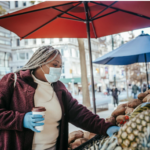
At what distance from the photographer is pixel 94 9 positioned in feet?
10.3

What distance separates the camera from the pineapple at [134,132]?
3.24ft

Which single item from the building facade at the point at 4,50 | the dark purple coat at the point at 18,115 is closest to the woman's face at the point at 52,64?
the dark purple coat at the point at 18,115

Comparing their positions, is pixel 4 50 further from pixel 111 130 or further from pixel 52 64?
pixel 111 130

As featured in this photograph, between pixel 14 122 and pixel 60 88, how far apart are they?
696 mm

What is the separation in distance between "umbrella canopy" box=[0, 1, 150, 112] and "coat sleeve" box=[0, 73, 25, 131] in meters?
1.34

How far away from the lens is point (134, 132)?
3.29 ft

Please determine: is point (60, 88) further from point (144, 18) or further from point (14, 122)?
point (144, 18)

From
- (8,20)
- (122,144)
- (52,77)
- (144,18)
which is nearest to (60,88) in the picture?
(52,77)

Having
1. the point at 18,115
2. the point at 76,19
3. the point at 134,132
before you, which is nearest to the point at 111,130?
the point at 134,132

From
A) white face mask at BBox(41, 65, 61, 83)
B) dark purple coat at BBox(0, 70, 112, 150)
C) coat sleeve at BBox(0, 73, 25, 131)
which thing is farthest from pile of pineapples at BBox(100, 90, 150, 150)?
white face mask at BBox(41, 65, 61, 83)

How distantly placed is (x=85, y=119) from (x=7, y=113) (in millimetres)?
873

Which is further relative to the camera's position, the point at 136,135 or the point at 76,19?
the point at 76,19

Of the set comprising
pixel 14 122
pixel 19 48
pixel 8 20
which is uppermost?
pixel 19 48

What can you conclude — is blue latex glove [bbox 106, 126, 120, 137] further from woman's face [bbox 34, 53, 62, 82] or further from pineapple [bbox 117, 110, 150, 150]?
woman's face [bbox 34, 53, 62, 82]
